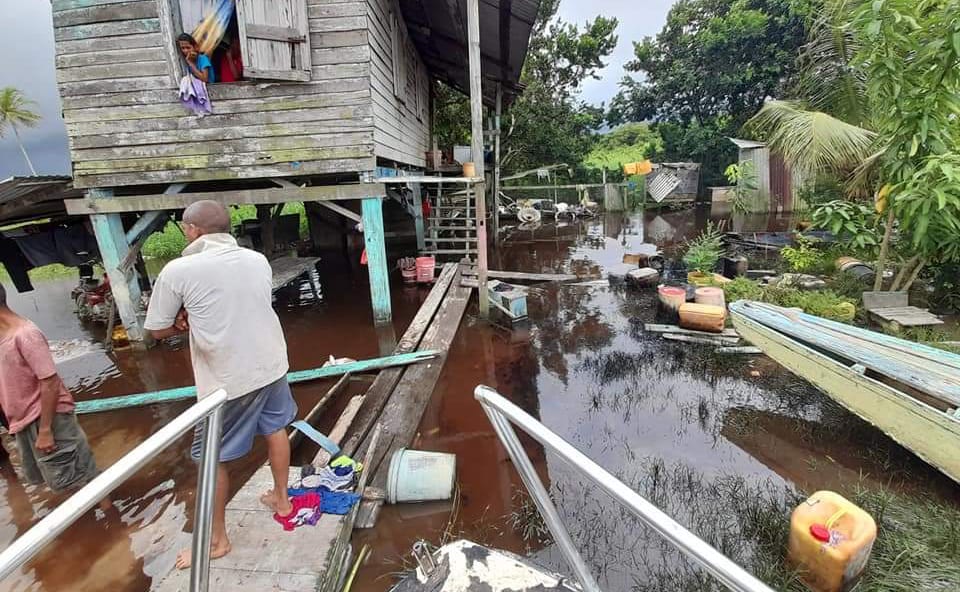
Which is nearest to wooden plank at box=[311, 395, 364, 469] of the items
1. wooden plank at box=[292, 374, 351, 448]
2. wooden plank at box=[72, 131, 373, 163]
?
Result: wooden plank at box=[292, 374, 351, 448]

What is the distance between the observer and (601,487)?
1.30 m

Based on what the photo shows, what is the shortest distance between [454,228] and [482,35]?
391 cm

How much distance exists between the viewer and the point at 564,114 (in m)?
20.7

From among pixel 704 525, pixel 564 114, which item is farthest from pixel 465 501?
pixel 564 114

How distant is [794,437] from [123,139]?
8.24 meters

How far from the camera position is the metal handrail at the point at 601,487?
1052mm

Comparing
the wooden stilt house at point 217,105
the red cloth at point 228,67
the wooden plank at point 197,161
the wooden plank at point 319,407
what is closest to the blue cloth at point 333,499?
the wooden plank at point 319,407

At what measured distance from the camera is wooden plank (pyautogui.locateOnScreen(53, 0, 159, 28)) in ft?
17.9

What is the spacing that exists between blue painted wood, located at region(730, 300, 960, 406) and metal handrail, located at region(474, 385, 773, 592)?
3.20m

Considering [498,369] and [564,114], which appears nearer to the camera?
[498,369]

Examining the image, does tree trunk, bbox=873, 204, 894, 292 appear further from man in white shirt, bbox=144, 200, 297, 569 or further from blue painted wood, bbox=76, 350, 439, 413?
man in white shirt, bbox=144, 200, 297, 569

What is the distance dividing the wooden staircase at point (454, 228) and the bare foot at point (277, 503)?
7103 mm

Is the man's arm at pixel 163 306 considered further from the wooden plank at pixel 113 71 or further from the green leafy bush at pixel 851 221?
the green leafy bush at pixel 851 221

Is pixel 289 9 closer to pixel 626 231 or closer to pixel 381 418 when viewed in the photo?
pixel 381 418
